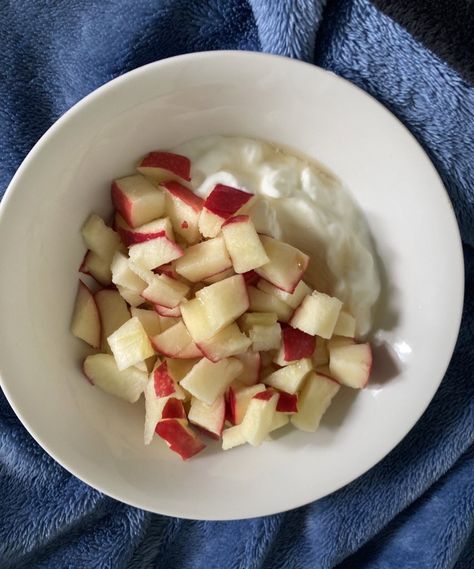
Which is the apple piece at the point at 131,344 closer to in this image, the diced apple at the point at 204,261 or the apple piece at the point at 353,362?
the diced apple at the point at 204,261

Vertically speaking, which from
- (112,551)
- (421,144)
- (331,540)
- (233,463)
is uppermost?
(421,144)

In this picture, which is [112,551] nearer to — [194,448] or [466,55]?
[194,448]

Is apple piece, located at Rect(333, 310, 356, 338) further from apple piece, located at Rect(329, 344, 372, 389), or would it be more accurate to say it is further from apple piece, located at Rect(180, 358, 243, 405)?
apple piece, located at Rect(180, 358, 243, 405)

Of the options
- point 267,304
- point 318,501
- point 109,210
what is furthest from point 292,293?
point 318,501

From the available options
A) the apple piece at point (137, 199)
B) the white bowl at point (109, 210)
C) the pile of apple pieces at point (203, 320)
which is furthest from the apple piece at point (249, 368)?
the apple piece at point (137, 199)

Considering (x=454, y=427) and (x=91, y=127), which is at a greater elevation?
(x=91, y=127)

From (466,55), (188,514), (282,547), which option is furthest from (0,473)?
(466,55)
